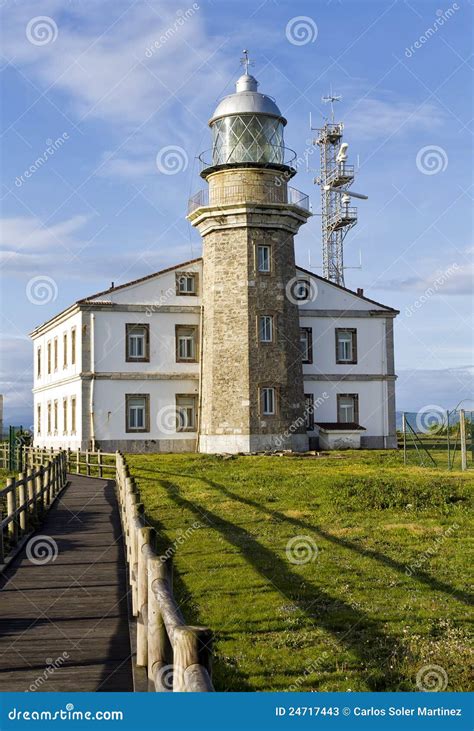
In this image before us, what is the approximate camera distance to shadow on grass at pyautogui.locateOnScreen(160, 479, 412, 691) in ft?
23.2

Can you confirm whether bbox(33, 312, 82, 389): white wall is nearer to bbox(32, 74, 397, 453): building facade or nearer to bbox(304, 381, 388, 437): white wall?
bbox(32, 74, 397, 453): building facade

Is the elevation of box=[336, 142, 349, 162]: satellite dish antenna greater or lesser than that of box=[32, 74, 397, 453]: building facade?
greater

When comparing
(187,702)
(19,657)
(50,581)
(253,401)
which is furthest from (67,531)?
(253,401)

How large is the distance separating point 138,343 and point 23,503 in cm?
2256

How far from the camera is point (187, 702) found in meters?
4.46

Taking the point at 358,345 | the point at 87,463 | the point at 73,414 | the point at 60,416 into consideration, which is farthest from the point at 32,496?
the point at 60,416

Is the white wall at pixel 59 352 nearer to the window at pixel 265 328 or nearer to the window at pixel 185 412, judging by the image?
the window at pixel 185 412

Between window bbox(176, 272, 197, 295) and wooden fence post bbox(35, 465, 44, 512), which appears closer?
wooden fence post bbox(35, 465, 44, 512)

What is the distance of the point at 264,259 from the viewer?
112ft

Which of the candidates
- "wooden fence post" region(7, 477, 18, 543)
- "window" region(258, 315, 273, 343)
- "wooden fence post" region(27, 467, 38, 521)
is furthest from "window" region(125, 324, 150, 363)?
"wooden fence post" region(7, 477, 18, 543)

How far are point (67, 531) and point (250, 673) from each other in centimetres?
850

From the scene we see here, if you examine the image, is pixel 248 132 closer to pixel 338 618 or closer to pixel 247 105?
pixel 247 105

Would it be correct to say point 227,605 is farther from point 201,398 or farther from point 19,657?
point 201,398

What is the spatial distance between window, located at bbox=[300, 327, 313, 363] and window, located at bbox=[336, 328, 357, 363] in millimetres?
1236
